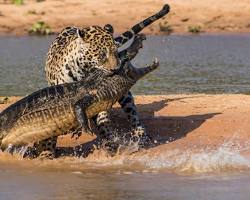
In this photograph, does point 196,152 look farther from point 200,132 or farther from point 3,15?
point 3,15

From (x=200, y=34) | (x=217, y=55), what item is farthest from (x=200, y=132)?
(x=200, y=34)

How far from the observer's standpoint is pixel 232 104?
12.4m

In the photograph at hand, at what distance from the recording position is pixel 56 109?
9.74m

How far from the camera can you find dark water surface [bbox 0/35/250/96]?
16547 millimetres

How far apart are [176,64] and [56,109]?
10.8m

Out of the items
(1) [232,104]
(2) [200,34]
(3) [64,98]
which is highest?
(3) [64,98]

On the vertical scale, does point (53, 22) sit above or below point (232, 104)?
below

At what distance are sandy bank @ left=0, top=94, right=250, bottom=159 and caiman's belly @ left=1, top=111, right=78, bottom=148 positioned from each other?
120 cm

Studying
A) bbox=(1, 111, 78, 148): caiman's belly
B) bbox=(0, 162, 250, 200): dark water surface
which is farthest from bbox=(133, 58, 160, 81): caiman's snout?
bbox=(0, 162, 250, 200): dark water surface

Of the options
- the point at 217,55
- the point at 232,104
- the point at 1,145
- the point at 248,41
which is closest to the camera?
the point at 1,145

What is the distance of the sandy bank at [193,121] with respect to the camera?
35.7ft

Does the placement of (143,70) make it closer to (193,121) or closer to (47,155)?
(47,155)

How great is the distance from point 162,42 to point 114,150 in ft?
53.0

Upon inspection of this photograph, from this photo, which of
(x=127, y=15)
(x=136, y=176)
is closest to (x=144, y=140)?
(x=136, y=176)
